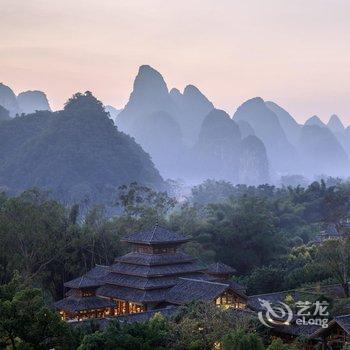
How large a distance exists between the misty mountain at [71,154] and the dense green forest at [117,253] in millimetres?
34262

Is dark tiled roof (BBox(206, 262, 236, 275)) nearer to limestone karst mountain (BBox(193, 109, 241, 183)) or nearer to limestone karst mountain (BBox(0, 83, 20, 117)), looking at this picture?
limestone karst mountain (BBox(193, 109, 241, 183))

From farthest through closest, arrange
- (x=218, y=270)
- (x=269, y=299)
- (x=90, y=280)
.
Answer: (x=218, y=270), (x=90, y=280), (x=269, y=299)

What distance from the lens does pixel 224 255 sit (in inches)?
1816

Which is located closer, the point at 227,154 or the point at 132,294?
the point at 132,294

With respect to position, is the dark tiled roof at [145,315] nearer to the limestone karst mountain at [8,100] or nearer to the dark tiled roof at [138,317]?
the dark tiled roof at [138,317]

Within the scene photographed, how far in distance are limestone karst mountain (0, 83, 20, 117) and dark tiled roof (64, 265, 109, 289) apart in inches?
5637

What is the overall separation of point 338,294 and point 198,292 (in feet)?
27.1

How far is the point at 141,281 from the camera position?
29.9m

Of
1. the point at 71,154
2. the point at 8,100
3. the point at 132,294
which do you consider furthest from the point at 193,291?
the point at 8,100

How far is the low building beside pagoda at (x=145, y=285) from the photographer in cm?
2786

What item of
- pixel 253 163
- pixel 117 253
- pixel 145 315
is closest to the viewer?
pixel 145 315

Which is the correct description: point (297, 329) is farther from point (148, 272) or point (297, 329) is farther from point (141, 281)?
point (141, 281)
